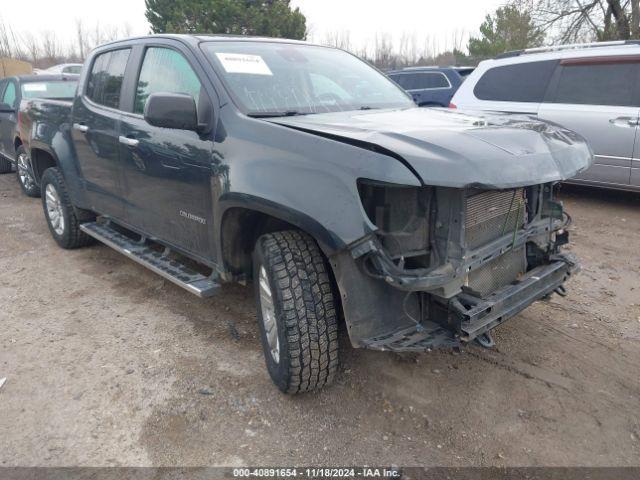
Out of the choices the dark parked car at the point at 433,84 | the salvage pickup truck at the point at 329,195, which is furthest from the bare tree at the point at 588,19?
the salvage pickup truck at the point at 329,195

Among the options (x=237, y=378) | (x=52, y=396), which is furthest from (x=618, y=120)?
(x=52, y=396)

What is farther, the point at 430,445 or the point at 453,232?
the point at 430,445

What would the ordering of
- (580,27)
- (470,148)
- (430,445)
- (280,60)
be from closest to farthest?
1. (470,148)
2. (430,445)
3. (280,60)
4. (580,27)

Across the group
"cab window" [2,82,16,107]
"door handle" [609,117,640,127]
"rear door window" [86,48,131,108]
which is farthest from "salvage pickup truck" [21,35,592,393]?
"cab window" [2,82,16,107]

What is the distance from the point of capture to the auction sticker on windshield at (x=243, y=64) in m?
3.19

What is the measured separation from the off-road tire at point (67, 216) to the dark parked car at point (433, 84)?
331 inches

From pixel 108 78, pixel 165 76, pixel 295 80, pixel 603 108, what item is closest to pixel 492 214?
pixel 295 80

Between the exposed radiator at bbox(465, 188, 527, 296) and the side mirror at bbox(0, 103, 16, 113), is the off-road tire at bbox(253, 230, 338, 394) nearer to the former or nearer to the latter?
the exposed radiator at bbox(465, 188, 527, 296)

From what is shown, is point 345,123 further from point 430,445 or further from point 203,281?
point 430,445

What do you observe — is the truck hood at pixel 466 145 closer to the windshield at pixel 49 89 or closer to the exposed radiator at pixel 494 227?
the exposed radiator at pixel 494 227

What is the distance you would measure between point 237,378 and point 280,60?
6.73 ft

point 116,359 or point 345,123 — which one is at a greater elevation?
point 345,123

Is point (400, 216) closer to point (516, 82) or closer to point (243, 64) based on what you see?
point (243, 64)

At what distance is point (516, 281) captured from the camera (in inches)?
110
